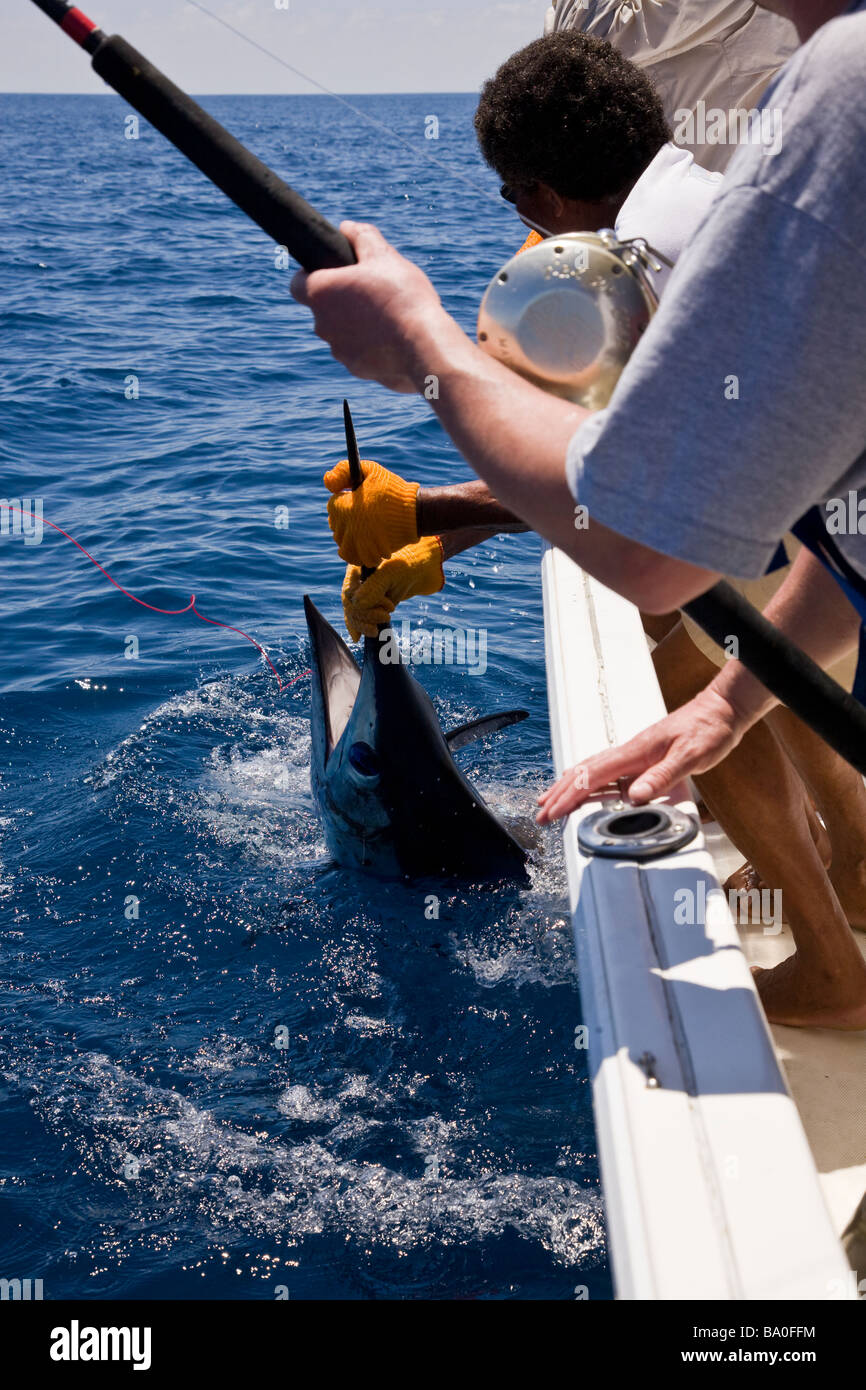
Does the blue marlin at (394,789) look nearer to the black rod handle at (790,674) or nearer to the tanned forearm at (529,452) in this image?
the black rod handle at (790,674)

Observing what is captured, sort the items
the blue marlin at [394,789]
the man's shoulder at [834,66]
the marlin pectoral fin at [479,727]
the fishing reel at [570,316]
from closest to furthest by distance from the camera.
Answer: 1. the man's shoulder at [834,66]
2. the fishing reel at [570,316]
3. the blue marlin at [394,789]
4. the marlin pectoral fin at [479,727]

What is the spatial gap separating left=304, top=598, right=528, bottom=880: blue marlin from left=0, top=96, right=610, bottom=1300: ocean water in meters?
0.11

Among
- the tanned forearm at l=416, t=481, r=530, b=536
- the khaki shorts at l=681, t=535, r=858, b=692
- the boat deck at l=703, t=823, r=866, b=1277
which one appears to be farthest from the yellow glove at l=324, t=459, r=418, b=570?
the boat deck at l=703, t=823, r=866, b=1277

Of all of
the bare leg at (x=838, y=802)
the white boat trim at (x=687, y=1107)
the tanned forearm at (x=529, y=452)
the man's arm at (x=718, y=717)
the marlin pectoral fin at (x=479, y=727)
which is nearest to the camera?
the tanned forearm at (x=529, y=452)

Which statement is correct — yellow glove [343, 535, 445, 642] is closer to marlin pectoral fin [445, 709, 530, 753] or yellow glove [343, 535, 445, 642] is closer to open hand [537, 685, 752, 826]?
marlin pectoral fin [445, 709, 530, 753]

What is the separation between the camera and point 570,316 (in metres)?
1.47

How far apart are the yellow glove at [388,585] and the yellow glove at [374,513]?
95mm

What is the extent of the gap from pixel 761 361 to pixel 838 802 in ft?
6.48

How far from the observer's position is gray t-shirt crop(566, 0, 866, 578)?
103 cm

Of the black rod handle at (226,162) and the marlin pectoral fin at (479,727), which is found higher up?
the black rod handle at (226,162)

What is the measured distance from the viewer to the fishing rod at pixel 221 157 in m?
1.49

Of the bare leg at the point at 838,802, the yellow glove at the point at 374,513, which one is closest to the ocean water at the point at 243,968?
the bare leg at the point at 838,802

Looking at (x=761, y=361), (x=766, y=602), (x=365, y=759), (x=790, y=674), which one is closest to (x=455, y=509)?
(x=365, y=759)

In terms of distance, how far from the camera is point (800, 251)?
40.9 inches
